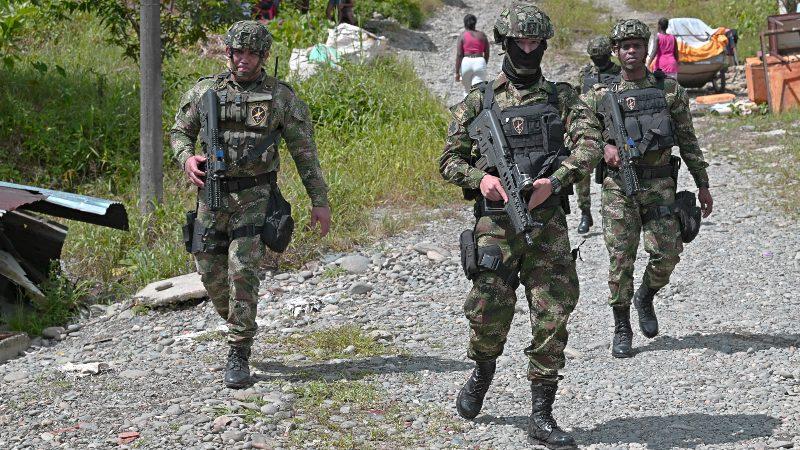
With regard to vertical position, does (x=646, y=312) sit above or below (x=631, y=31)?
below

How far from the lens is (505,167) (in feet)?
15.1

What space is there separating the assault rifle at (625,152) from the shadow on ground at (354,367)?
1342 mm

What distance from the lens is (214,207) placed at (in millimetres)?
5516

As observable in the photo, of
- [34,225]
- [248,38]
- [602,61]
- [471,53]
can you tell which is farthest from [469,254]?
[471,53]

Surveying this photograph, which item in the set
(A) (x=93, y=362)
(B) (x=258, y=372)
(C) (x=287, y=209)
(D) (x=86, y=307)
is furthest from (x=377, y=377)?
(D) (x=86, y=307)

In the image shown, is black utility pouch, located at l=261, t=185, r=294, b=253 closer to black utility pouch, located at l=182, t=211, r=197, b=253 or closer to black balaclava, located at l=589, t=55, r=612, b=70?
black utility pouch, located at l=182, t=211, r=197, b=253

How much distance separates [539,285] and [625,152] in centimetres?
162

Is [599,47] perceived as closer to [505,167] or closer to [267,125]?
[267,125]

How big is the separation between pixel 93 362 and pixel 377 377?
5.96 feet

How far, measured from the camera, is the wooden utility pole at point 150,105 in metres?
8.40

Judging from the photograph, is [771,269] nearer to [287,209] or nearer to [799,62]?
[287,209]

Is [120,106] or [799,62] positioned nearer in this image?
[120,106]

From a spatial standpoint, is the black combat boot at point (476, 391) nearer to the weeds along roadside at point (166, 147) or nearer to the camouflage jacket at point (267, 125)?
the camouflage jacket at point (267, 125)

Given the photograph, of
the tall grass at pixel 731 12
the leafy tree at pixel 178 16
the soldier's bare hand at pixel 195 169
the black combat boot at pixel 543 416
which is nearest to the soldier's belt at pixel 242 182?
the soldier's bare hand at pixel 195 169
